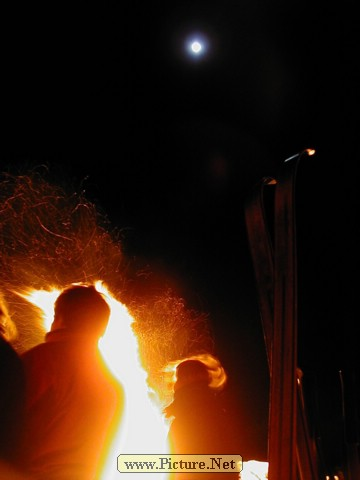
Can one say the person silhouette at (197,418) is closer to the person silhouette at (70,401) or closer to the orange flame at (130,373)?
the orange flame at (130,373)

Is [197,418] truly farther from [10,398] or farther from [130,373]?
[10,398]

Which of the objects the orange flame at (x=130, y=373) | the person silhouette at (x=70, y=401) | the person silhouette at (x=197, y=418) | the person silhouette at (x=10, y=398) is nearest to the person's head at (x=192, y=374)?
the person silhouette at (x=197, y=418)

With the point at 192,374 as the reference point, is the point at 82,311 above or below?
below

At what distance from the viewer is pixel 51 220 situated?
207 inches

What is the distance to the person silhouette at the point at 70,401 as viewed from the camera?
178cm

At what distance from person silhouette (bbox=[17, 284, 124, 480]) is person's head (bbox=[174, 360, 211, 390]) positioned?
130 centimetres

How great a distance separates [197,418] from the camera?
323 cm

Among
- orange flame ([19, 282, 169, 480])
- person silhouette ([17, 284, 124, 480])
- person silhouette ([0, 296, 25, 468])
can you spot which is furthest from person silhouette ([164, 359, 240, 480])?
person silhouette ([0, 296, 25, 468])

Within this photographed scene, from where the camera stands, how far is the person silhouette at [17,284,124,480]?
5.83ft

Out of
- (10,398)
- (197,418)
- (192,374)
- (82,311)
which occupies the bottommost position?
(10,398)

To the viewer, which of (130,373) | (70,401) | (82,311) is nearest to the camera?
(70,401)

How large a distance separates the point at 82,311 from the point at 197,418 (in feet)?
5.23

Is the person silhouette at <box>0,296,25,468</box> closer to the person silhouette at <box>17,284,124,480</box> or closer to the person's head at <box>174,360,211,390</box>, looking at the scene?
the person silhouette at <box>17,284,124,480</box>

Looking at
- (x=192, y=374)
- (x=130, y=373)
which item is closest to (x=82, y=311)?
(x=192, y=374)
